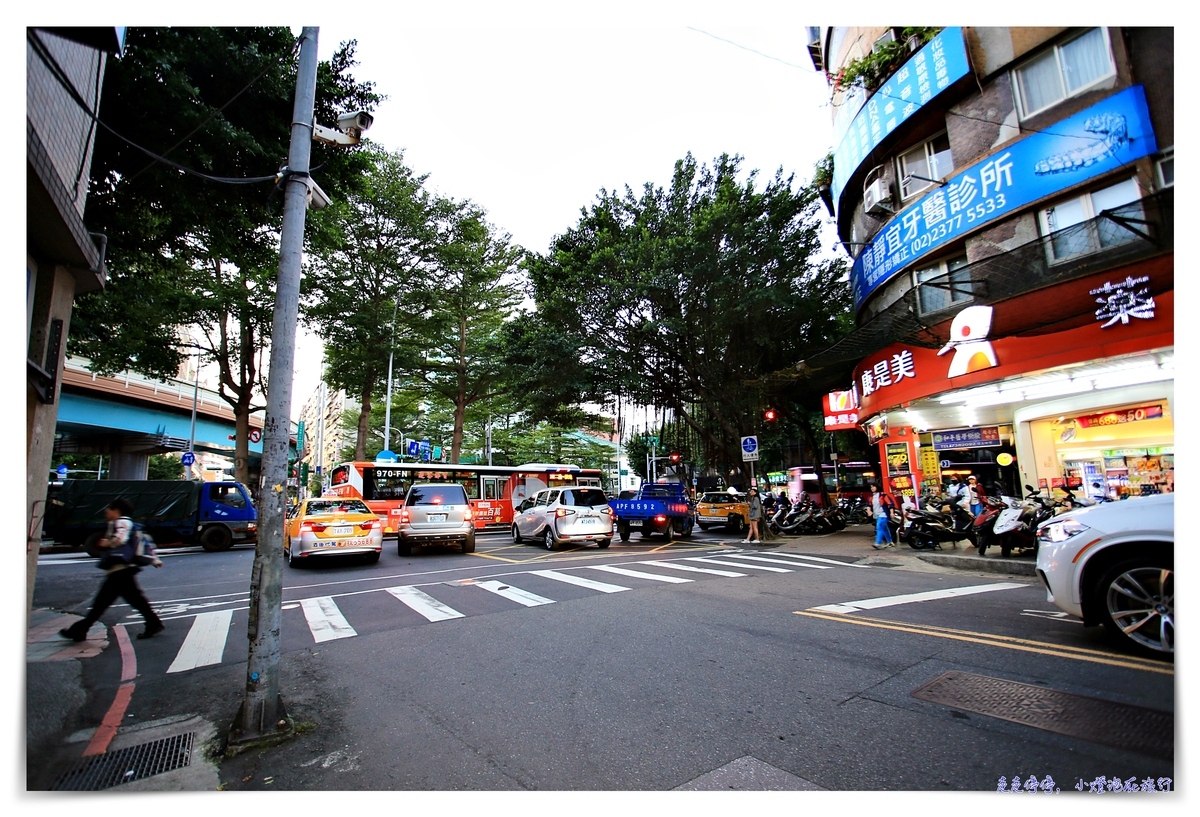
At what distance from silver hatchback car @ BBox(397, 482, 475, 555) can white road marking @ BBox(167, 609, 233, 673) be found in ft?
19.8

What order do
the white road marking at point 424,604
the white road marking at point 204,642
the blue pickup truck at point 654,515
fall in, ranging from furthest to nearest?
the blue pickup truck at point 654,515, the white road marking at point 424,604, the white road marking at point 204,642

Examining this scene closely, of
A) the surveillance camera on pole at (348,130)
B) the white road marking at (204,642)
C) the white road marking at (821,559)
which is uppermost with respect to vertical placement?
the surveillance camera on pole at (348,130)

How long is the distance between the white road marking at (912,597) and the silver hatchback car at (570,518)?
28.3ft

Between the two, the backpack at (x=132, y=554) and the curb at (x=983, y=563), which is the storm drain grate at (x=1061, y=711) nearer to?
the curb at (x=983, y=563)

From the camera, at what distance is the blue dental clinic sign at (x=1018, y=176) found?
398 inches

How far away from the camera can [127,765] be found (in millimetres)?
3162

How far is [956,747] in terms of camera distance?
291cm

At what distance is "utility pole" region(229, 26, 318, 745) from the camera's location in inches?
136

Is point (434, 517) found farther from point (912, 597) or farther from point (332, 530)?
point (912, 597)

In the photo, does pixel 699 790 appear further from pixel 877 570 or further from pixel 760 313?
pixel 760 313

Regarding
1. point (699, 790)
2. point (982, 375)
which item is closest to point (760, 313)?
point (982, 375)

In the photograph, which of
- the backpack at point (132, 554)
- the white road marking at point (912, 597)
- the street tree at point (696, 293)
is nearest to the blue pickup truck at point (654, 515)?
the street tree at point (696, 293)

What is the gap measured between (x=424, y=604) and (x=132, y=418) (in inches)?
1198

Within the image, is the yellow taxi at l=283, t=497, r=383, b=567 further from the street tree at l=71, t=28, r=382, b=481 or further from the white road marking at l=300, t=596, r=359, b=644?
the street tree at l=71, t=28, r=382, b=481
